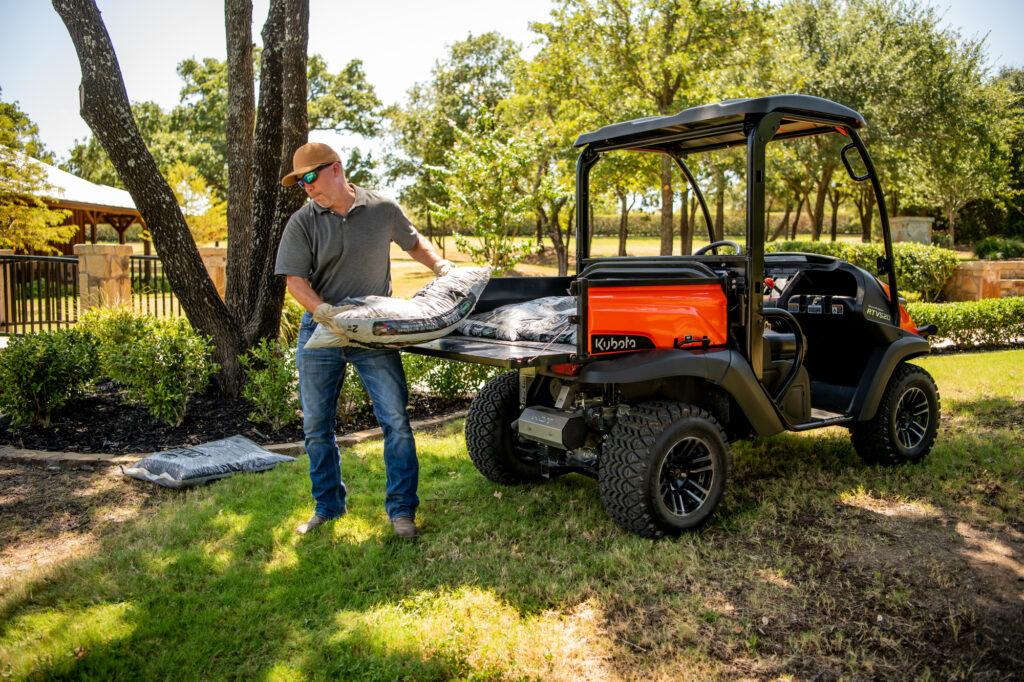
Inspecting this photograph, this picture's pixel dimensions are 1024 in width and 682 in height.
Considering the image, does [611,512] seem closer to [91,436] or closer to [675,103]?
[91,436]

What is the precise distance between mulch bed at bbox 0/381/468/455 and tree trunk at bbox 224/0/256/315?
1.14 m

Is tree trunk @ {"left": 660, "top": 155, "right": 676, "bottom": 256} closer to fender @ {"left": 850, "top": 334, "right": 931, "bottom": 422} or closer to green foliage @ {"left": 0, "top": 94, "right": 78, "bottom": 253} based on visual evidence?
fender @ {"left": 850, "top": 334, "right": 931, "bottom": 422}

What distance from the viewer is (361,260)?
151 inches

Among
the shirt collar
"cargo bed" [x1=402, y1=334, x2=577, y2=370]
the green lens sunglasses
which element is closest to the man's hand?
"cargo bed" [x1=402, y1=334, x2=577, y2=370]

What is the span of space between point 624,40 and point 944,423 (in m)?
11.8

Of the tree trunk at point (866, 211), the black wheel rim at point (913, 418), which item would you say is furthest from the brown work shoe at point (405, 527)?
the tree trunk at point (866, 211)

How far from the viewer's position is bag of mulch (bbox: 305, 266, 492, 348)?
3426mm

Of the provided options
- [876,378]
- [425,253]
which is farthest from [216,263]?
[876,378]

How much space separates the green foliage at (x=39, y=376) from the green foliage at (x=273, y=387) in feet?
4.23

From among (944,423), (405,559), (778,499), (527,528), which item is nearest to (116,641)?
(405,559)

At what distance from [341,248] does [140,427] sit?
3.15 metres

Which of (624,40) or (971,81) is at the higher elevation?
(971,81)

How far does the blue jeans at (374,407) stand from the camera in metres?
3.83

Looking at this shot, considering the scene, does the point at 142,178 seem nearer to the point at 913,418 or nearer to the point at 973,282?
the point at 913,418
